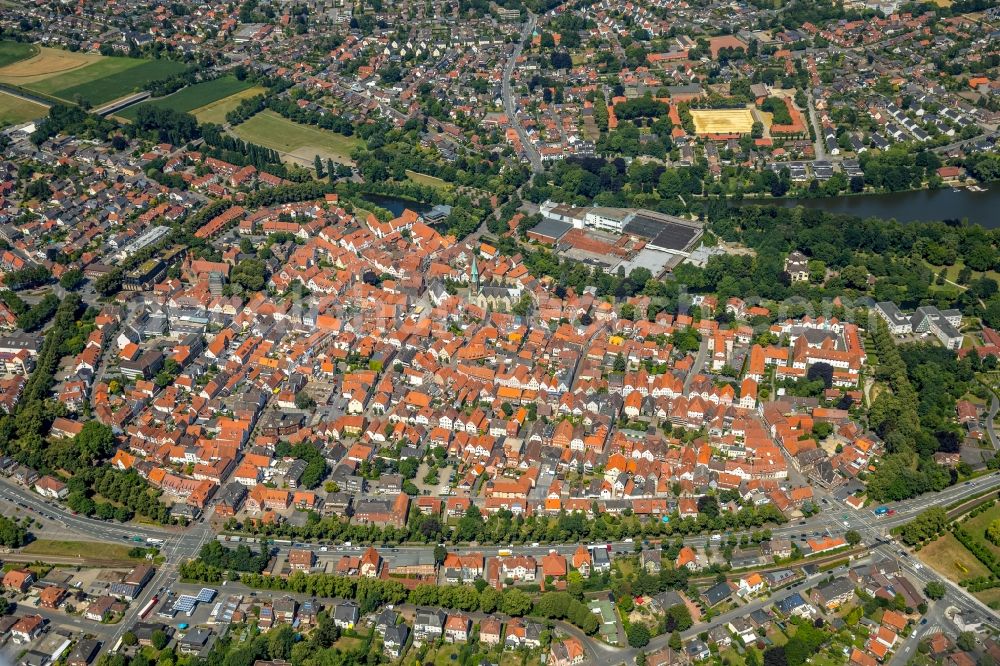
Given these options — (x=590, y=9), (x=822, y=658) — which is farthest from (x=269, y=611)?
(x=590, y=9)

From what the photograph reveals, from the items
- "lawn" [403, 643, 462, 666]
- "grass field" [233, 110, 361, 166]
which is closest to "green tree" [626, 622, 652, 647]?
"lawn" [403, 643, 462, 666]

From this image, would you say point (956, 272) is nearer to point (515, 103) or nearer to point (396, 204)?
point (396, 204)

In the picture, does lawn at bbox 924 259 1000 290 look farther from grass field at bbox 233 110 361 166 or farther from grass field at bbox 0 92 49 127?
grass field at bbox 0 92 49 127

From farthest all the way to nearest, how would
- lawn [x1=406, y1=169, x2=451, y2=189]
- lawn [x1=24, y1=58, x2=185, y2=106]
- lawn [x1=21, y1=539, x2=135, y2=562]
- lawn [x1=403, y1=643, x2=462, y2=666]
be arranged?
lawn [x1=24, y1=58, x2=185, y2=106], lawn [x1=406, y1=169, x2=451, y2=189], lawn [x1=21, y1=539, x2=135, y2=562], lawn [x1=403, y1=643, x2=462, y2=666]

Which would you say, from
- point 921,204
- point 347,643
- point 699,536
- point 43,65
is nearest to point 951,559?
point 699,536

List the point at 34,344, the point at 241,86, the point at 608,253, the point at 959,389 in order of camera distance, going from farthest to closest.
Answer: the point at 241,86 → the point at 608,253 → the point at 34,344 → the point at 959,389

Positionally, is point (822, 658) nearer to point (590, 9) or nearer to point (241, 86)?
point (241, 86)
